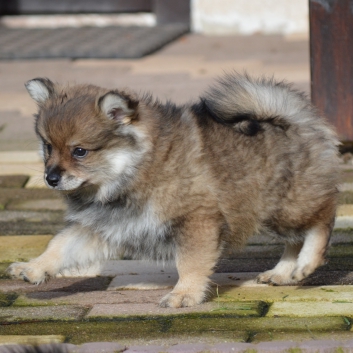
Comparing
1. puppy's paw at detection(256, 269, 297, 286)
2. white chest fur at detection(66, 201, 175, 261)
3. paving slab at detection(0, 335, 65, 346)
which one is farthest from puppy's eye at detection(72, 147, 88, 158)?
puppy's paw at detection(256, 269, 297, 286)

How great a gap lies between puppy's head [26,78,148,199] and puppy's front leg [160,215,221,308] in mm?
426

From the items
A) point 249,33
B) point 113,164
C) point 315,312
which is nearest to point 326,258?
point 315,312

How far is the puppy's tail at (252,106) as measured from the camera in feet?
15.0

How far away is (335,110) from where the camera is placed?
21.4 ft

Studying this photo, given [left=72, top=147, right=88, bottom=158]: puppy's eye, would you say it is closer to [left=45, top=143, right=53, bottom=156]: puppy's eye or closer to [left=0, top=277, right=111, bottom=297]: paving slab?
[left=45, top=143, right=53, bottom=156]: puppy's eye

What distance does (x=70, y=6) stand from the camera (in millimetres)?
11398

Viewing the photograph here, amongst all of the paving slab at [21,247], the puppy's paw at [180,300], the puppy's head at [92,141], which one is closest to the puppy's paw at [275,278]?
the puppy's paw at [180,300]

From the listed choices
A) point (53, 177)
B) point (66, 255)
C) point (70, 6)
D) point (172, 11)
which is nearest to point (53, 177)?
point (53, 177)

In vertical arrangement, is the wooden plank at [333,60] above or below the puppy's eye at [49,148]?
below

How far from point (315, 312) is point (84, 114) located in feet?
4.80

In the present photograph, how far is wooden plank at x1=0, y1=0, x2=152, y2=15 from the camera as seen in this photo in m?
11.3

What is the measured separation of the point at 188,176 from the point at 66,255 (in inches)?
31.6

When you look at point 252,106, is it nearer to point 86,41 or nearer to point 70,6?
point 86,41

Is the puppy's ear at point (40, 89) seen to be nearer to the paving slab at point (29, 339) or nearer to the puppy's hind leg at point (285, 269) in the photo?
the paving slab at point (29, 339)
